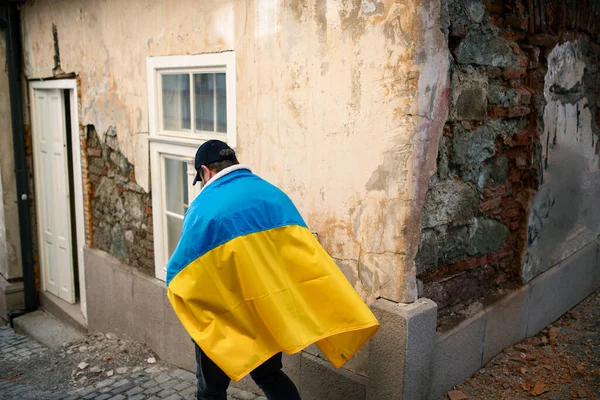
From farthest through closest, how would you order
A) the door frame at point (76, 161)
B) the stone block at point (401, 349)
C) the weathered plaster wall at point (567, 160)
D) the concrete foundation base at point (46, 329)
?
1. the concrete foundation base at point (46, 329)
2. the door frame at point (76, 161)
3. the weathered plaster wall at point (567, 160)
4. the stone block at point (401, 349)

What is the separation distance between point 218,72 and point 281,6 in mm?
859

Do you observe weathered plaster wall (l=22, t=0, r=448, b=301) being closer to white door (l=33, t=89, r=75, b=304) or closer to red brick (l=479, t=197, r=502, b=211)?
red brick (l=479, t=197, r=502, b=211)

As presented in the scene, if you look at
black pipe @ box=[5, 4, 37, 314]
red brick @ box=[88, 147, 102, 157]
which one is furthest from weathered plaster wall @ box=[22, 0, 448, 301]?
black pipe @ box=[5, 4, 37, 314]

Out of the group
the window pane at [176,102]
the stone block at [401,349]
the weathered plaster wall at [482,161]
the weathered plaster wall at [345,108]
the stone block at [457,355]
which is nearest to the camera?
the weathered plaster wall at [345,108]

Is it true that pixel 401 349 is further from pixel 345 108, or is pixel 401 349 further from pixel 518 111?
pixel 518 111

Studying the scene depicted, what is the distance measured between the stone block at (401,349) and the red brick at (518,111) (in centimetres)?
146

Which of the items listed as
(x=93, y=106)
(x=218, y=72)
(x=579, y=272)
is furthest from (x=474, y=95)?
(x=93, y=106)

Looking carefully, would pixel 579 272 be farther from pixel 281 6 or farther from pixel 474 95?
pixel 281 6

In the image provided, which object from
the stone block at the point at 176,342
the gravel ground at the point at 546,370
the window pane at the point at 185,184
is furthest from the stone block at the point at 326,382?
the window pane at the point at 185,184

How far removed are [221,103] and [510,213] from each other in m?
2.26

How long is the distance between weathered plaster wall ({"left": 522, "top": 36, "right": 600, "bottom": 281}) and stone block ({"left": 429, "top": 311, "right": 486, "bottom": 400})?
0.74m

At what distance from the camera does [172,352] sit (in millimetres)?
5078

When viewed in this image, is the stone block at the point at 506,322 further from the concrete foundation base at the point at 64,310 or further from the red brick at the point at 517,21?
the concrete foundation base at the point at 64,310

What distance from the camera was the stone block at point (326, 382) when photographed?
139 inches
